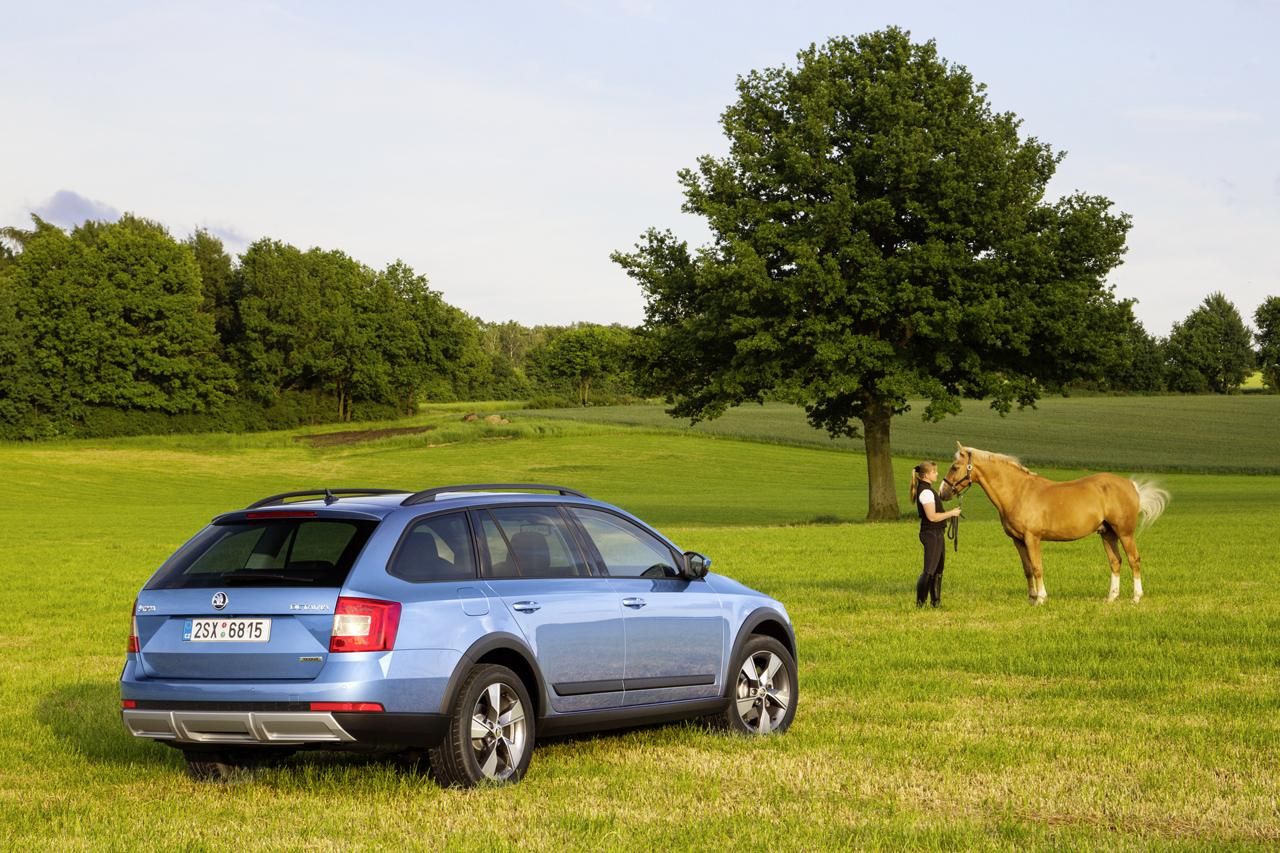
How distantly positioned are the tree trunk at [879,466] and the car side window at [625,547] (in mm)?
34186

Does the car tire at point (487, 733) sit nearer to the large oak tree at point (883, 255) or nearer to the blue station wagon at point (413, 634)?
the blue station wagon at point (413, 634)

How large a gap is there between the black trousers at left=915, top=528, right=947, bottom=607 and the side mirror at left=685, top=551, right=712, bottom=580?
898 cm

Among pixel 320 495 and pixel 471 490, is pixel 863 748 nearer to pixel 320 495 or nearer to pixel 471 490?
pixel 471 490

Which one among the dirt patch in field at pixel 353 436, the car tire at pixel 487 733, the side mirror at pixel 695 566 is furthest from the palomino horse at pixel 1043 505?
the dirt patch in field at pixel 353 436

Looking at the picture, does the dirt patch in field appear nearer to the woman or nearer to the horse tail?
the horse tail

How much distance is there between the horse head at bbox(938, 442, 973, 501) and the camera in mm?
19516

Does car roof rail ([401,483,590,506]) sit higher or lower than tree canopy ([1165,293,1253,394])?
lower

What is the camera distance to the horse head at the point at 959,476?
19516 millimetres

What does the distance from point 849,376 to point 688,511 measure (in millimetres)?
11115

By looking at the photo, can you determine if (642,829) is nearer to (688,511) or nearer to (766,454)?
(688,511)

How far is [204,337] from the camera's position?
103 meters

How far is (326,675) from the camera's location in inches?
323

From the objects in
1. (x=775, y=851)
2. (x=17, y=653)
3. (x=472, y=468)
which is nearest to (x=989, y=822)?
(x=775, y=851)

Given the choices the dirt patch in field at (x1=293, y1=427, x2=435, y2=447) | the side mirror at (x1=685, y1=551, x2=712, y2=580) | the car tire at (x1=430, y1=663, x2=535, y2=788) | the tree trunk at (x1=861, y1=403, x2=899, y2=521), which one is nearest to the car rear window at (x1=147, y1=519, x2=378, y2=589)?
the car tire at (x1=430, y1=663, x2=535, y2=788)
